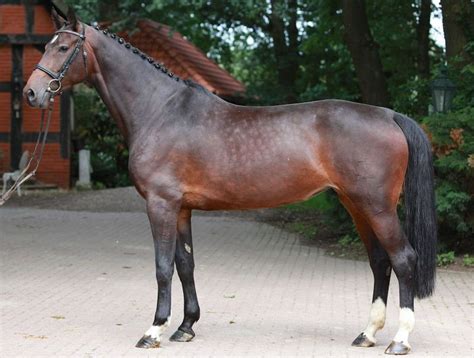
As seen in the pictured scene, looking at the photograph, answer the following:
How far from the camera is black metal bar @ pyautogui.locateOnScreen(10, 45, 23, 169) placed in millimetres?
22672

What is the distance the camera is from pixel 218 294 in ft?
32.1

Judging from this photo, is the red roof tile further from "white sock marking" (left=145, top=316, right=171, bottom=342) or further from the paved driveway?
"white sock marking" (left=145, top=316, right=171, bottom=342)

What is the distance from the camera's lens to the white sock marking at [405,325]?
22.4 feet

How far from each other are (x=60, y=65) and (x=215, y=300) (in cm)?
331

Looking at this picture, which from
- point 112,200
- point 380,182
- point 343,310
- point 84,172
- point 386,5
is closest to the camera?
point 380,182

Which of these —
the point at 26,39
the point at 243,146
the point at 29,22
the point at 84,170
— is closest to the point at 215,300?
the point at 243,146

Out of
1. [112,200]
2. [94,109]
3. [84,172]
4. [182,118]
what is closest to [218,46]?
[94,109]

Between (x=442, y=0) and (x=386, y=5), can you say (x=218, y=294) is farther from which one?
(x=386, y=5)

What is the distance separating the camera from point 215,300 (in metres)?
9.41

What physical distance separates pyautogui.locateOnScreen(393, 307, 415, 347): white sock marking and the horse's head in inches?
122

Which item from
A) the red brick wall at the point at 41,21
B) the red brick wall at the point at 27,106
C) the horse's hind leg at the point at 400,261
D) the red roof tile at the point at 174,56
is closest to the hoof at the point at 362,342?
the horse's hind leg at the point at 400,261

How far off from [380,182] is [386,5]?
10.9 meters

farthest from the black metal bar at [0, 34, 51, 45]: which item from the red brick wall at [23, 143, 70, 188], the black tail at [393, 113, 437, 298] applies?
the black tail at [393, 113, 437, 298]

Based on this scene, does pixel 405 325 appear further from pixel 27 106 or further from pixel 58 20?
pixel 27 106
